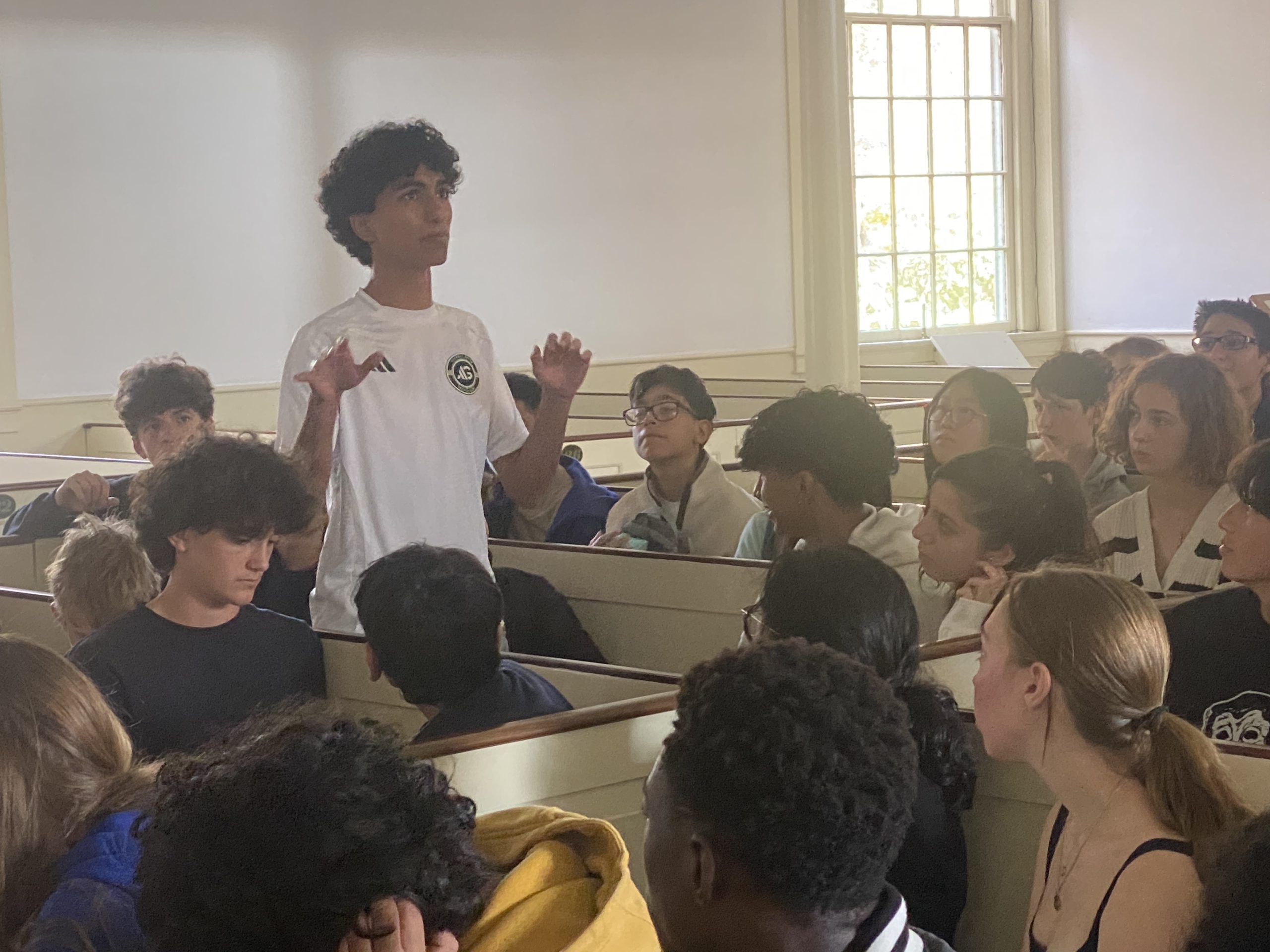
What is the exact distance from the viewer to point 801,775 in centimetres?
113

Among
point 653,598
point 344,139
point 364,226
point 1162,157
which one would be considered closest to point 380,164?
point 364,226

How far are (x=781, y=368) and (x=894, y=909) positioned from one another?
Result: 31.0 ft

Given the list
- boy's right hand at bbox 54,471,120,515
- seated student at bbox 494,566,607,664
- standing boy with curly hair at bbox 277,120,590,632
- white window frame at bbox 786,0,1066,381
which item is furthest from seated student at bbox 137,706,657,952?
white window frame at bbox 786,0,1066,381

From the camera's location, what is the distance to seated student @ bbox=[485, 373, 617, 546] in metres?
4.05

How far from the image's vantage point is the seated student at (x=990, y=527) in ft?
8.20

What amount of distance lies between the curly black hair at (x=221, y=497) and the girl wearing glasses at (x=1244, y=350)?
320 cm

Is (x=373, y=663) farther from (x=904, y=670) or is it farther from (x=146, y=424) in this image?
(x=146, y=424)

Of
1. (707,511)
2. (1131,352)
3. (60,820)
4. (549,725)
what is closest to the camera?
(60,820)

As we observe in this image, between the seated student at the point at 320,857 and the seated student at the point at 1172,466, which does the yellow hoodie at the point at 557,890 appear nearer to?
the seated student at the point at 320,857

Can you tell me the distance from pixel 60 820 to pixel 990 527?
162 cm

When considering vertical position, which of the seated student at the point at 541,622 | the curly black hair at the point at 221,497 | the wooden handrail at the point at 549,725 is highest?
the curly black hair at the point at 221,497

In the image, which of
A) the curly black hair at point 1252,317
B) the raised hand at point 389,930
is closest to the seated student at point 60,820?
the raised hand at point 389,930

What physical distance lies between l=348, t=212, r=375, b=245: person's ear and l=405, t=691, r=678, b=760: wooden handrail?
0.96 meters

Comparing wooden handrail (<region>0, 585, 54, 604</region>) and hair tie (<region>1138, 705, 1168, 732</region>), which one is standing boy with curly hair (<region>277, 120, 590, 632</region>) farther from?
hair tie (<region>1138, 705, 1168, 732</region>)
